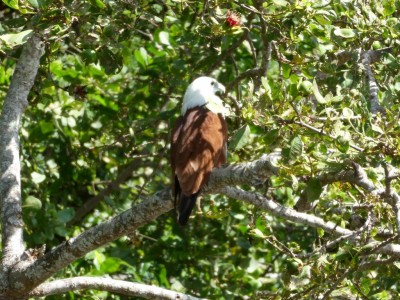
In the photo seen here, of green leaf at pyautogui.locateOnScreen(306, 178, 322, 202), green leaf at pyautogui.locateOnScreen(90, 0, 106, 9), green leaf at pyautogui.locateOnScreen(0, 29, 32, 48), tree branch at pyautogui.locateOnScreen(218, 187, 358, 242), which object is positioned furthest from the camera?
tree branch at pyautogui.locateOnScreen(218, 187, 358, 242)

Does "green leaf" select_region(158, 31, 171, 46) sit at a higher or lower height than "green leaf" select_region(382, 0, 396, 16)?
lower

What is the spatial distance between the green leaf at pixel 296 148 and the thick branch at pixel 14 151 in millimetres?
1519

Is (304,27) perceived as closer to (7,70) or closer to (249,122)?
(249,122)

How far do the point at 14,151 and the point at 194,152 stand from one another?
1034 mm

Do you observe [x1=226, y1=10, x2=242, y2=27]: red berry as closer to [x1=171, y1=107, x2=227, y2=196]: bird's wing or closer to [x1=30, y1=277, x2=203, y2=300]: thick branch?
[x1=171, y1=107, x2=227, y2=196]: bird's wing

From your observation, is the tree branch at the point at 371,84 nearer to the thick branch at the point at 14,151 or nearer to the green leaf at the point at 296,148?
the green leaf at the point at 296,148

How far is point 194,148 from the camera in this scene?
5160 millimetres

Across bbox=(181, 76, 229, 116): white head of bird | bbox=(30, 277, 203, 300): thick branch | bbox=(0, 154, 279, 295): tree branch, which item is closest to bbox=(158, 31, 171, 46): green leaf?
bbox=(181, 76, 229, 116): white head of bird

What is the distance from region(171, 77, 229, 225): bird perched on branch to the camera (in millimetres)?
4805

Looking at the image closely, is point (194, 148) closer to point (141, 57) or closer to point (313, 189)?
point (141, 57)

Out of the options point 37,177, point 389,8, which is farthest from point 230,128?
point 389,8

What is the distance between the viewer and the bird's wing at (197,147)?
4859 mm

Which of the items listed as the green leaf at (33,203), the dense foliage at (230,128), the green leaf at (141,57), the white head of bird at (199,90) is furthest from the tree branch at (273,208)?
the green leaf at (141,57)

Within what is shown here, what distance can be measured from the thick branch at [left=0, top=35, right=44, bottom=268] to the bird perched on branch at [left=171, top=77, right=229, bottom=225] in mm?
812
